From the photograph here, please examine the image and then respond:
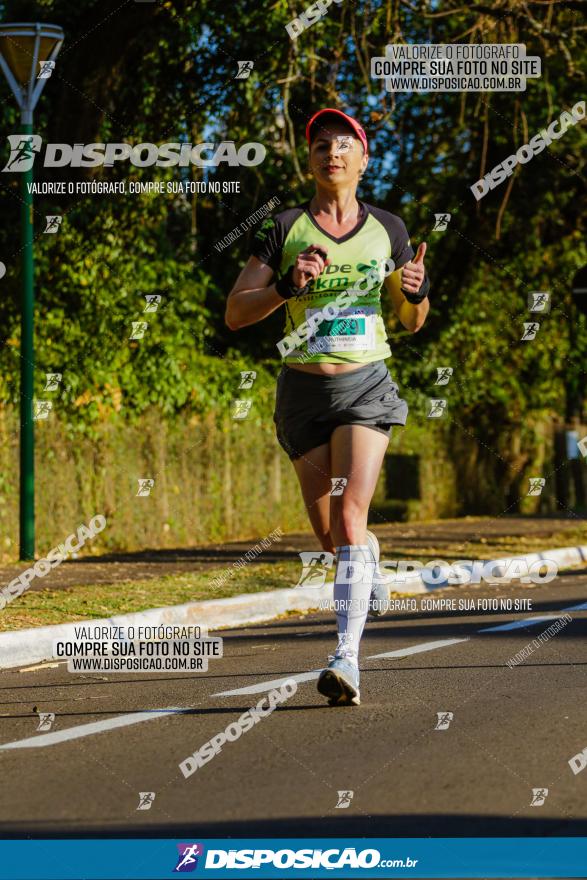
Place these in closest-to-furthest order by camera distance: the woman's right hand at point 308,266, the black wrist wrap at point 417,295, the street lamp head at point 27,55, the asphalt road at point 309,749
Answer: the asphalt road at point 309,749
the woman's right hand at point 308,266
the black wrist wrap at point 417,295
the street lamp head at point 27,55

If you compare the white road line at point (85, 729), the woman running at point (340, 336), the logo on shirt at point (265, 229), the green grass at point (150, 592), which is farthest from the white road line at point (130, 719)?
the green grass at point (150, 592)

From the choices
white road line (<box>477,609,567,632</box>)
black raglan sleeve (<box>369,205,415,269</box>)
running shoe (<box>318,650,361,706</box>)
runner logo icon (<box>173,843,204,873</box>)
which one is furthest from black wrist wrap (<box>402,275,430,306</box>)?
white road line (<box>477,609,567,632</box>)

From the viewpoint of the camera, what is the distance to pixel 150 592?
10586 mm

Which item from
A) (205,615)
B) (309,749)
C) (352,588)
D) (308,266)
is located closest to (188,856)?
(309,749)

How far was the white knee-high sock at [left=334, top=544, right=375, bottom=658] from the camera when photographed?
583 cm

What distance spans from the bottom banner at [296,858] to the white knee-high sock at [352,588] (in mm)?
1996

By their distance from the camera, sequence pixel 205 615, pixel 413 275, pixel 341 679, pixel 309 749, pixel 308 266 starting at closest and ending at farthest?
1. pixel 309 749
2. pixel 308 266
3. pixel 341 679
4. pixel 413 275
5. pixel 205 615

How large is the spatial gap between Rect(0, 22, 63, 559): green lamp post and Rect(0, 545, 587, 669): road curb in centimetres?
269

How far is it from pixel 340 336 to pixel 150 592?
5164mm

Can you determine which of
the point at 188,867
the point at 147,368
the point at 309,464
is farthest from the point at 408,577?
the point at 188,867

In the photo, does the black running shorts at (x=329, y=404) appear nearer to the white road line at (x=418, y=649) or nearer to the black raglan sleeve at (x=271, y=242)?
the black raglan sleeve at (x=271, y=242)

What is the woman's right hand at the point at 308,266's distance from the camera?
5.41 m

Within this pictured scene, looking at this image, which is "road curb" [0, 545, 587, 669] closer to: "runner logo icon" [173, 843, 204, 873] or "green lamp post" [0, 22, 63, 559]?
"green lamp post" [0, 22, 63, 559]

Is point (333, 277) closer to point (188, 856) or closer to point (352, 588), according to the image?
point (352, 588)
